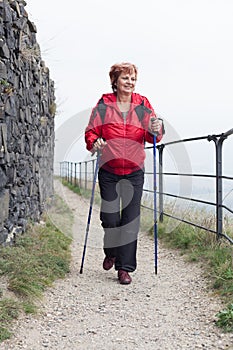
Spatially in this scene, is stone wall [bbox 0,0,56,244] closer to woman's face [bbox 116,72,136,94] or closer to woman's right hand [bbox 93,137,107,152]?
woman's right hand [bbox 93,137,107,152]

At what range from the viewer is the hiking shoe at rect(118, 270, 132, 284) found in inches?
171

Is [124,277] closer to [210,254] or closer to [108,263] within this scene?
[108,263]

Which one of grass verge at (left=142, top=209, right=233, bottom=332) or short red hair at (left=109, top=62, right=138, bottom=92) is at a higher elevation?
short red hair at (left=109, top=62, right=138, bottom=92)

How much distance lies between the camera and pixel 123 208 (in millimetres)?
4477

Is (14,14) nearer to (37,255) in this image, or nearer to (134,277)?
(37,255)

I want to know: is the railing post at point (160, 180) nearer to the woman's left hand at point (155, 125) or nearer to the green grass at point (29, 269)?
the green grass at point (29, 269)

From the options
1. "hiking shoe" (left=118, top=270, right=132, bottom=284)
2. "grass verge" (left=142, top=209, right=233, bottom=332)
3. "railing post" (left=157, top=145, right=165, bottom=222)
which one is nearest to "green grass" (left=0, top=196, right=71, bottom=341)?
"hiking shoe" (left=118, top=270, right=132, bottom=284)

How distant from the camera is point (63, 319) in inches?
136

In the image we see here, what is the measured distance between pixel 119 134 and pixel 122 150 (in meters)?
0.15

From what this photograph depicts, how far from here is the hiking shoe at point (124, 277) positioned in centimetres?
433

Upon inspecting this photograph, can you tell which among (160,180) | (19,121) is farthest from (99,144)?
(160,180)

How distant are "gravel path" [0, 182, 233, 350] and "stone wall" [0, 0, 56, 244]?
3.46 feet

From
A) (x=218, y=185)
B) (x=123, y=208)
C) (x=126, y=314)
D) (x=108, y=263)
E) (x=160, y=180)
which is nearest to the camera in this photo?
(x=126, y=314)

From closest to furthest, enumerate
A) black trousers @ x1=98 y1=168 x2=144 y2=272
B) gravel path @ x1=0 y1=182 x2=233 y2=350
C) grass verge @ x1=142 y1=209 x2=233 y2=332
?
1. gravel path @ x1=0 y1=182 x2=233 y2=350
2. grass verge @ x1=142 y1=209 x2=233 y2=332
3. black trousers @ x1=98 y1=168 x2=144 y2=272
